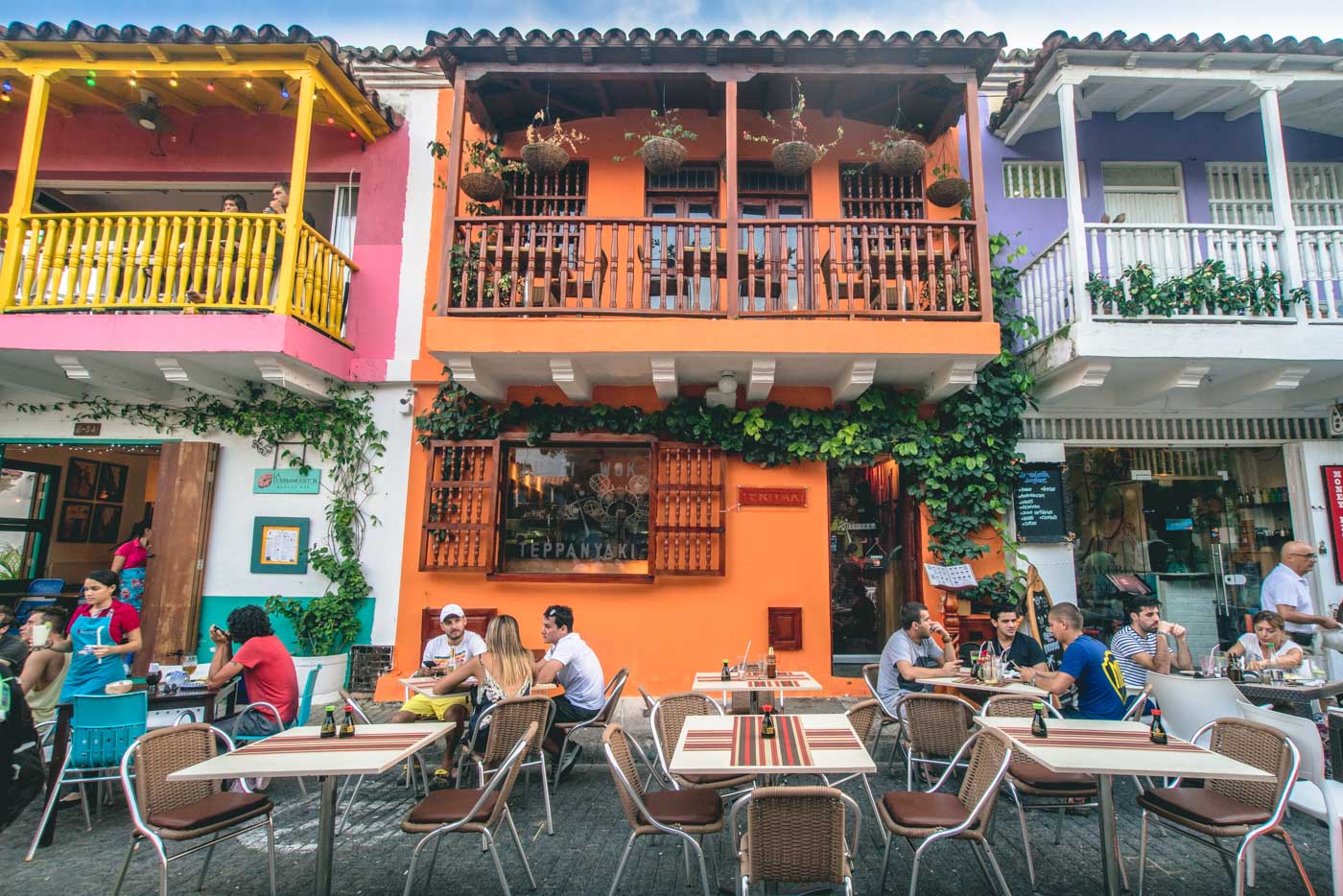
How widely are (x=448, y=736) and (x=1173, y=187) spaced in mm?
10014

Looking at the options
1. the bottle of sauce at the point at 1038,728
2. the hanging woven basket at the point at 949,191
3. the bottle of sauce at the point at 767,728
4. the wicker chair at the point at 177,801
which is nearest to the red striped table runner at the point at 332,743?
the wicker chair at the point at 177,801

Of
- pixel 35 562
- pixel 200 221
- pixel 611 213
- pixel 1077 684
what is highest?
pixel 611 213

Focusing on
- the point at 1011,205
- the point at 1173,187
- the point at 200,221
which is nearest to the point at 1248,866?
the point at 1011,205

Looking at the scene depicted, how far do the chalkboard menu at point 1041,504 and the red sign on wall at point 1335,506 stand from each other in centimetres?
287

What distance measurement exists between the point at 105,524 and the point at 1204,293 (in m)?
14.7

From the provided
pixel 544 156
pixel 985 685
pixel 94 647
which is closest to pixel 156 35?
pixel 544 156

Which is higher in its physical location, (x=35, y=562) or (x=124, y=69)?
(x=124, y=69)

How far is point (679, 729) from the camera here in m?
4.56

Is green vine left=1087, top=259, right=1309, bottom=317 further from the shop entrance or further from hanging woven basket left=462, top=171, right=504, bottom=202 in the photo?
hanging woven basket left=462, top=171, right=504, bottom=202

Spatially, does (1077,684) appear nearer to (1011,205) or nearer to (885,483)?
(885,483)

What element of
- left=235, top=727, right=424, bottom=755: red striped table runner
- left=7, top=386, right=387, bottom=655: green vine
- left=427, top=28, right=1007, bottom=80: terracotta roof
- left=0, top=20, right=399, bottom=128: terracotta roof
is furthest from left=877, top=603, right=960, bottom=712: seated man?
left=0, top=20, right=399, bottom=128: terracotta roof

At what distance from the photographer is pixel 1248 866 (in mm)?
3750

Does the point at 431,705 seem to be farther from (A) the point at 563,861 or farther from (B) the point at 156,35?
(B) the point at 156,35

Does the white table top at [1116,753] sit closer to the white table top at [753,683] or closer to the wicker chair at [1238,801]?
the wicker chair at [1238,801]
